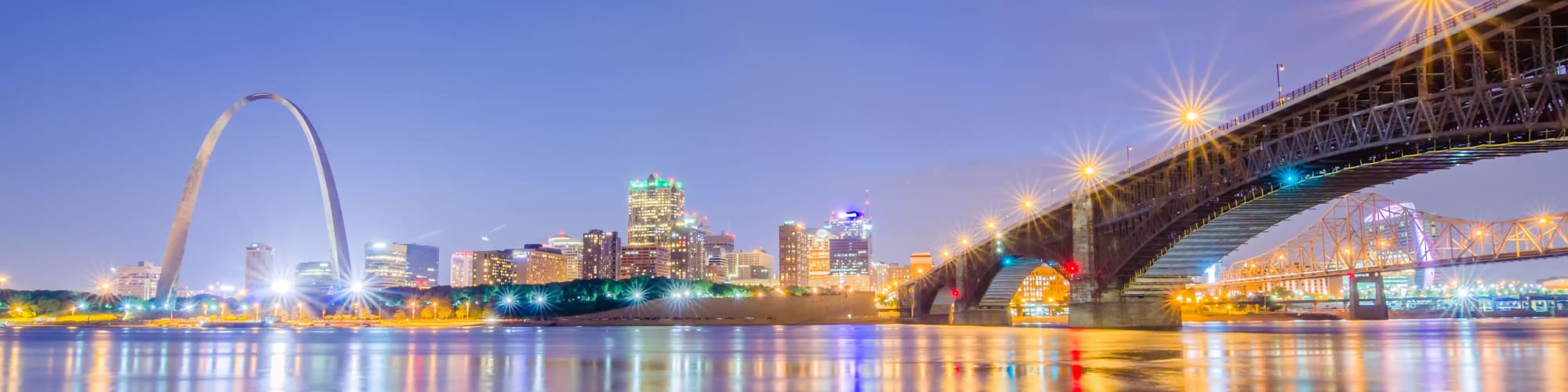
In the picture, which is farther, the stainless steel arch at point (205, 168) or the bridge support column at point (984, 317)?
the bridge support column at point (984, 317)

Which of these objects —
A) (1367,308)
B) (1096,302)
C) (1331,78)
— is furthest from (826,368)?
(1367,308)

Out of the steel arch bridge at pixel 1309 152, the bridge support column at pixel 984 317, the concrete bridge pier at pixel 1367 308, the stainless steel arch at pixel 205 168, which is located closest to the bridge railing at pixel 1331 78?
the steel arch bridge at pixel 1309 152

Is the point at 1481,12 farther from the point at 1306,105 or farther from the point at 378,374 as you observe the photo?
the point at 378,374

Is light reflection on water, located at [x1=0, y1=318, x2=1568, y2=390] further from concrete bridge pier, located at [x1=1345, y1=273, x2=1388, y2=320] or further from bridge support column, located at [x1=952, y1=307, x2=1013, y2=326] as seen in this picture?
concrete bridge pier, located at [x1=1345, y1=273, x2=1388, y2=320]

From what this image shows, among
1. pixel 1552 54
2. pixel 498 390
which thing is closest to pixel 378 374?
pixel 498 390

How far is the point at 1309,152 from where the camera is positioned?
66.6 meters

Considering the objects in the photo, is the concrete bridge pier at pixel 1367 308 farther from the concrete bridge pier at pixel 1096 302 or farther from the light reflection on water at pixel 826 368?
the light reflection on water at pixel 826 368

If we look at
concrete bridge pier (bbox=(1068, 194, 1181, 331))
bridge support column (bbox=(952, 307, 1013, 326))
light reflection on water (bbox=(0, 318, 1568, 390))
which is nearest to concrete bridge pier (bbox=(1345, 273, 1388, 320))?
bridge support column (bbox=(952, 307, 1013, 326))

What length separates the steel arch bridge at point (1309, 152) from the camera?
161 feet

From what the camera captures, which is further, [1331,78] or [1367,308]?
[1367,308]

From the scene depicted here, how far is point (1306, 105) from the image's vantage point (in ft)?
220

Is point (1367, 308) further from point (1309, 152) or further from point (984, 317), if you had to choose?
point (1309, 152)

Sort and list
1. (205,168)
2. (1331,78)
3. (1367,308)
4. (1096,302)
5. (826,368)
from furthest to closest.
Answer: (1367,308) → (205,168) → (1096,302) → (1331,78) → (826,368)

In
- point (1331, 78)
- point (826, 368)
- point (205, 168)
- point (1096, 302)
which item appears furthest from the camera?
point (205, 168)
